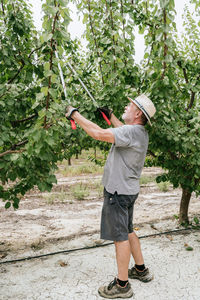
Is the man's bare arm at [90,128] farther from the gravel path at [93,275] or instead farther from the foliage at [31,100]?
the gravel path at [93,275]

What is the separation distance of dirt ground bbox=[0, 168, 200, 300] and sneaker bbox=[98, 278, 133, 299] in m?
0.12

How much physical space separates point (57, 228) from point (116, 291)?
Result: 2.52m

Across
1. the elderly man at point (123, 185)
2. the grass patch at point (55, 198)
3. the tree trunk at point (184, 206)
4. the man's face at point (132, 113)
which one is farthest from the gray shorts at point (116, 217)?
the grass patch at point (55, 198)

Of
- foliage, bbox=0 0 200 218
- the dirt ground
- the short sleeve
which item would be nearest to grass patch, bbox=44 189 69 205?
the dirt ground

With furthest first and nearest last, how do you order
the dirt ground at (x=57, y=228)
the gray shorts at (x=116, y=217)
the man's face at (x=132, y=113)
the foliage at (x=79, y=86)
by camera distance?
the dirt ground at (x=57, y=228)
the man's face at (x=132, y=113)
the gray shorts at (x=116, y=217)
the foliage at (x=79, y=86)

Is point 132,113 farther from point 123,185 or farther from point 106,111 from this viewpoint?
point 123,185

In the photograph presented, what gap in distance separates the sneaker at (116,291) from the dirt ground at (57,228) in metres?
0.12

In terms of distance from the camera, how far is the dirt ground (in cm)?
327

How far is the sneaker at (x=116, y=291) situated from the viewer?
278 centimetres

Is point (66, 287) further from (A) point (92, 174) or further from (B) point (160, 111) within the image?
(A) point (92, 174)

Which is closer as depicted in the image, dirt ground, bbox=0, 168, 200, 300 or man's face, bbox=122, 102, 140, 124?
man's face, bbox=122, 102, 140, 124

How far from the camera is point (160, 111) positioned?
3.12 m

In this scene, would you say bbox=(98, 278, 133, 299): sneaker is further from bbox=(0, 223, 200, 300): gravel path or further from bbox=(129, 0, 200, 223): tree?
bbox=(129, 0, 200, 223): tree

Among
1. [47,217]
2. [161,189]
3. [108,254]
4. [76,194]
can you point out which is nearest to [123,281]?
[108,254]
